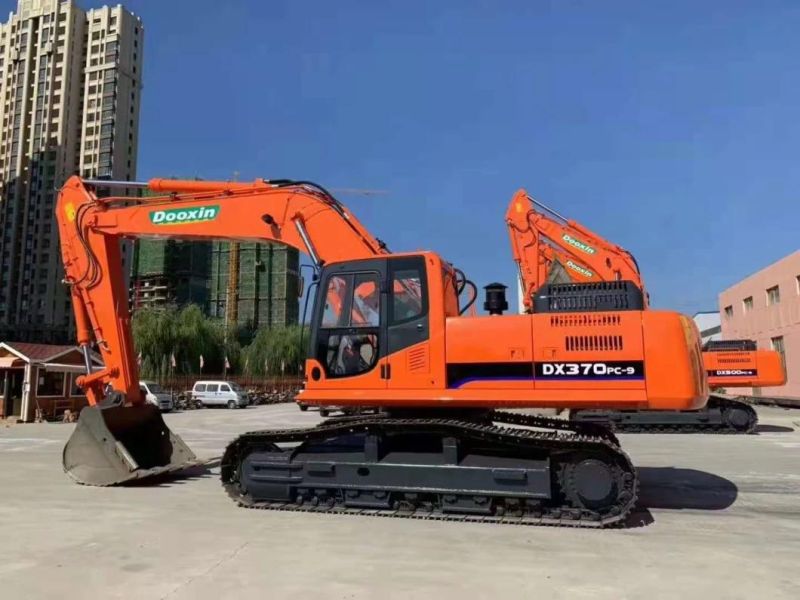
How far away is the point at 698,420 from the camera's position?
19.8 meters

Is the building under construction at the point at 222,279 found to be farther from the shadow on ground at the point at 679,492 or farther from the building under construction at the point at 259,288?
the shadow on ground at the point at 679,492

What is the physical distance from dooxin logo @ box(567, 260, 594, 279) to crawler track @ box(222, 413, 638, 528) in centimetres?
1153

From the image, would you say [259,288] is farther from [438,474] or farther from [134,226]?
[438,474]

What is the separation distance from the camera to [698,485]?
1075 cm

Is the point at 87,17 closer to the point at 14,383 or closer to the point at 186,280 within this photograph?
the point at 186,280

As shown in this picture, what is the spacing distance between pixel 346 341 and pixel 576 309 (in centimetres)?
295

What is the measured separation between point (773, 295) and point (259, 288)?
259ft

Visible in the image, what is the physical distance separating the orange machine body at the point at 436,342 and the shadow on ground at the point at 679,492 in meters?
1.94

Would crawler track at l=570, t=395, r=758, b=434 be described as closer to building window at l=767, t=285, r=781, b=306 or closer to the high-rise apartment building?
building window at l=767, t=285, r=781, b=306

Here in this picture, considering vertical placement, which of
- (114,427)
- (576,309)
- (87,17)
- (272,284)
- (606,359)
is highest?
(87,17)

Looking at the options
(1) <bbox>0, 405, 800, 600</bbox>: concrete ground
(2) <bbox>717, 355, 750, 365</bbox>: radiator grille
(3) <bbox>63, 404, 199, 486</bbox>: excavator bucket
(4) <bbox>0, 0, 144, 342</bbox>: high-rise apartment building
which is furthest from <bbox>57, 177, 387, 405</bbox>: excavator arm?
(4) <bbox>0, 0, 144, 342</bbox>: high-rise apartment building

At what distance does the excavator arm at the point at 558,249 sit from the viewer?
61.1 ft

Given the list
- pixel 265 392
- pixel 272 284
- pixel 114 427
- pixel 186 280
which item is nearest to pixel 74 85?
pixel 186 280

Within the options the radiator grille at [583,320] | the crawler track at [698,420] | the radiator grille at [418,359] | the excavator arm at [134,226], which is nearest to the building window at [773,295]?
the crawler track at [698,420]
